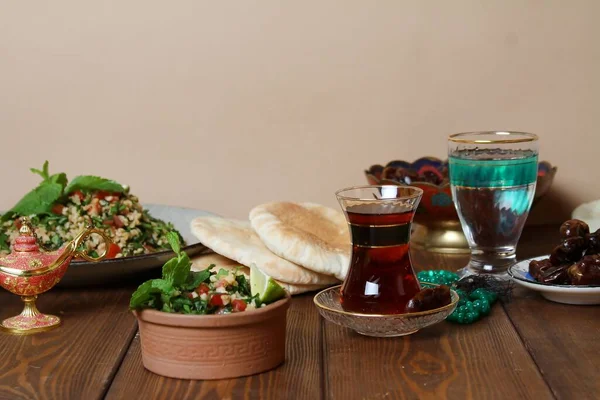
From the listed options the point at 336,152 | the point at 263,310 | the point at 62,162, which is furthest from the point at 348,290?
the point at 62,162

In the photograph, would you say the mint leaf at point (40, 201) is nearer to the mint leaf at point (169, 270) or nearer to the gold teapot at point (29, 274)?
the gold teapot at point (29, 274)

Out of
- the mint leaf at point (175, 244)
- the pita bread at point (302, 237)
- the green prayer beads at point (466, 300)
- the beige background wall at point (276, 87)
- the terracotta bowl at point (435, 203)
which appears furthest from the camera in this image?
the beige background wall at point (276, 87)

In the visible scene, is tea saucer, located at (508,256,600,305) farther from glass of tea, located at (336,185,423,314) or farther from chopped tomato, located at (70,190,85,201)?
chopped tomato, located at (70,190,85,201)

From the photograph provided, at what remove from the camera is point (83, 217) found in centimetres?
172

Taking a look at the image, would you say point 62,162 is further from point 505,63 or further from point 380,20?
Result: point 505,63

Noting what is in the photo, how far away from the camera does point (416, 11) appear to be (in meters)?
2.28

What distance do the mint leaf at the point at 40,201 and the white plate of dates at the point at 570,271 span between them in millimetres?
888

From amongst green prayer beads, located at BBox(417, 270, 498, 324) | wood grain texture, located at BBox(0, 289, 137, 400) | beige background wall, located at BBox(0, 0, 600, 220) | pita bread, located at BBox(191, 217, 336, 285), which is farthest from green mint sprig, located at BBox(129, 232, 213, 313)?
beige background wall, located at BBox(0, 0, 600, 220)

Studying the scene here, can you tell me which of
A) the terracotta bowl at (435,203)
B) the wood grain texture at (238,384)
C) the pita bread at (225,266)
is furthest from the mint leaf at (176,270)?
the terracotta bowl at (435,203)

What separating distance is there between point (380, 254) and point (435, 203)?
644 mm

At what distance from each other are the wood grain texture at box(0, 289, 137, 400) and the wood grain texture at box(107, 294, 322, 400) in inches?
1.1

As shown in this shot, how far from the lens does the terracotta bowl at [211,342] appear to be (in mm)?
1133

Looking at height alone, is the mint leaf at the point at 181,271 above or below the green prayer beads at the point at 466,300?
above

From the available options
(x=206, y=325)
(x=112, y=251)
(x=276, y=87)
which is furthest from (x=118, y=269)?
(x=276, y=87)
